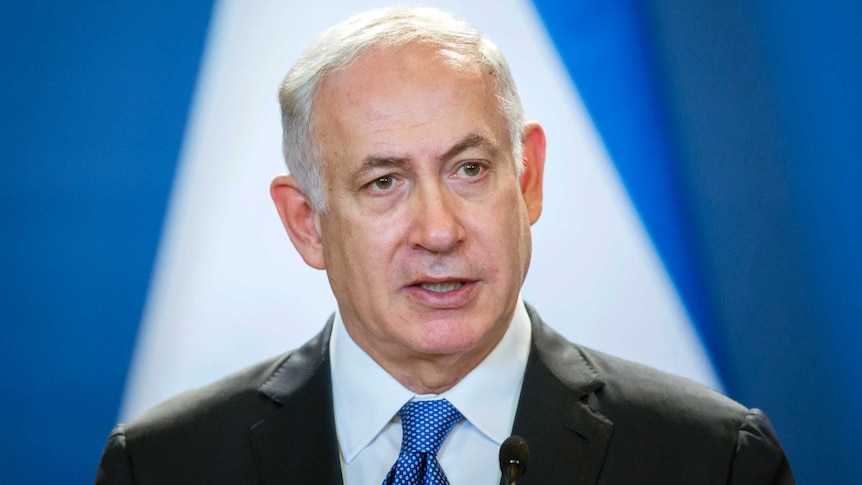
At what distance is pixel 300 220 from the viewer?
100.0 inches

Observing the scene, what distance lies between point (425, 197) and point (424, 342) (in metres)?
0.29

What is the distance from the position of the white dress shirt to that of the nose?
1.11 feet

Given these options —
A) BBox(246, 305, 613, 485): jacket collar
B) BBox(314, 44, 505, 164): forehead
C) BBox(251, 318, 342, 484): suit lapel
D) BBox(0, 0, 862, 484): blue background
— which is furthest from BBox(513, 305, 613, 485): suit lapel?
BBox(0, 0, 862, 484): blue background

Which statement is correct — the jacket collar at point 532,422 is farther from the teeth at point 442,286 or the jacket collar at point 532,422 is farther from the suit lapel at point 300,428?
the teeth at point 442,286

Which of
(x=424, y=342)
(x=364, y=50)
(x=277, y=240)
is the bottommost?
(x=424, y=342)

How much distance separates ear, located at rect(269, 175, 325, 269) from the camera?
2.52 m

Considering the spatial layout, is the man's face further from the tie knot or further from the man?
the tie knot

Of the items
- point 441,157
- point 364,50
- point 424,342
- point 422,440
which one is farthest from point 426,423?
point 364,50

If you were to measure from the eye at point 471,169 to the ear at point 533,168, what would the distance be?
20 centimetres

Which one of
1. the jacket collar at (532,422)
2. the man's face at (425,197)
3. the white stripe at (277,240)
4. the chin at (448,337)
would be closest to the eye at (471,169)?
the man's face at (425,197)

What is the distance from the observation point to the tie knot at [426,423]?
7.61 feet

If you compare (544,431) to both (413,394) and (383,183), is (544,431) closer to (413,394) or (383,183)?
(413,394)

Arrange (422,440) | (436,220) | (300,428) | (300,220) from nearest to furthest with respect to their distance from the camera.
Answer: (436,220), (422,440), (300,428), (300,220)

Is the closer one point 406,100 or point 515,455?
point 515,455
